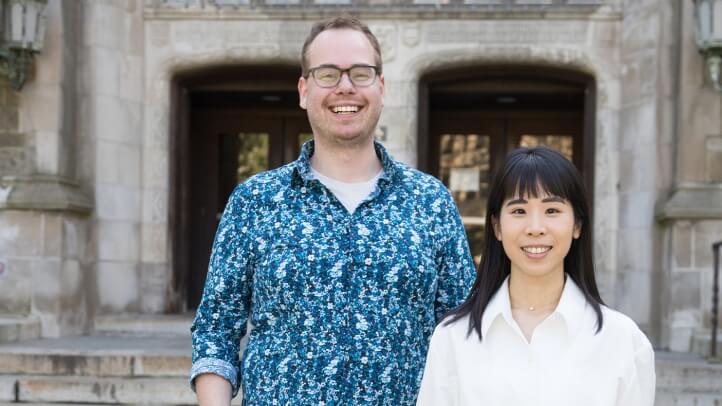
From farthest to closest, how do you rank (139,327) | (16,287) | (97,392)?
1. (139,327)
2. (16,287)
3. (97,392)

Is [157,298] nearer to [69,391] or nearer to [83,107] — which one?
[83,107]

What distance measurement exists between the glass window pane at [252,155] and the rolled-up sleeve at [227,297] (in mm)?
8942

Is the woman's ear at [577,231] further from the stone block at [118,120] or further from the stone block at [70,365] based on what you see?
the stone block at [118,120]

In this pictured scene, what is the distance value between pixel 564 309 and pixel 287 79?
25.6 feet

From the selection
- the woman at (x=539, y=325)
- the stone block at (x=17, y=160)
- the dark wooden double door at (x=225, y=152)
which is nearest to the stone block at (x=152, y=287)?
the stone block at (x=17, y=160)

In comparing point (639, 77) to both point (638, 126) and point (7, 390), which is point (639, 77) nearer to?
point (638, 126)

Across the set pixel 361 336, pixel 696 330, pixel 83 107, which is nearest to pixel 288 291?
pixel 361 336

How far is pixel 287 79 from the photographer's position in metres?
9.63

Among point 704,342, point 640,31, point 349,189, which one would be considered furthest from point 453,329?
point 640,31

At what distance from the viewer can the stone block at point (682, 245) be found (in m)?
7.46

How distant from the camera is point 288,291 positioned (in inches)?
86.4

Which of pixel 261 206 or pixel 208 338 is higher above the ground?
pixel 261 206

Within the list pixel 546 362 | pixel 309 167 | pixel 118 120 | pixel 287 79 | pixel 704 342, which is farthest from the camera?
pixel 287 79

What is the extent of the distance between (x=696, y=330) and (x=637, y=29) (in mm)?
2642
